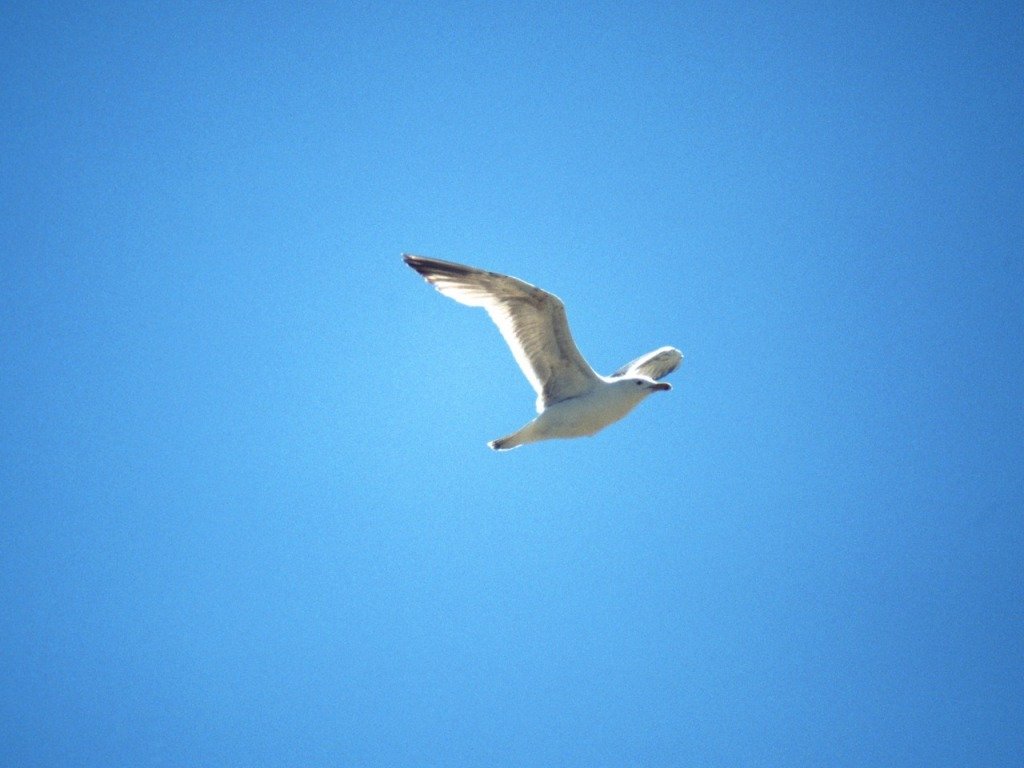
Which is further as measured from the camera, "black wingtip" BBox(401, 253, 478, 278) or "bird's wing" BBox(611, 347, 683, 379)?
"bird's wing" BBox(611, 347, 683, 379)

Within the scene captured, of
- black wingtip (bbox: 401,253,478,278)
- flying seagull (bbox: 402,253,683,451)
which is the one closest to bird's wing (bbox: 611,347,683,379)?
flying seagull (bbox: 402,253,683,451)

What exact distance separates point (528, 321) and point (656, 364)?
9.34ft

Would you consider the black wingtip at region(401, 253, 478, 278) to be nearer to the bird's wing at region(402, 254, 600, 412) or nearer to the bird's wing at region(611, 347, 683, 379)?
the bird's wing at region(402, 254, 600, 412)

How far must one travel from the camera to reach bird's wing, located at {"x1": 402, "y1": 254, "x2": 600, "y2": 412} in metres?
8.19

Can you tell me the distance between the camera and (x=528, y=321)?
8492 mm

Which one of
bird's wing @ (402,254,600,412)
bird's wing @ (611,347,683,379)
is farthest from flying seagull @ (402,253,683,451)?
bird's wing @ (611,347,683,379)

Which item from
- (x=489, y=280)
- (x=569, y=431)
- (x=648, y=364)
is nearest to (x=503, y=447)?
(x=569, y=431)

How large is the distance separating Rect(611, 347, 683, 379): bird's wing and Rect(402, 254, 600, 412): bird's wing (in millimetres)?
1780

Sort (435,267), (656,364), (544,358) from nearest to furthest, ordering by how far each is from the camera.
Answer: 1. (435,267)
2. (544,358)
3. (656,364)

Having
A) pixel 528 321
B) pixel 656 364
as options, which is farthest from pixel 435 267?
pixel 656 364

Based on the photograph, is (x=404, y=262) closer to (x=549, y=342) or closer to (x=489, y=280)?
(x=489, y=280)

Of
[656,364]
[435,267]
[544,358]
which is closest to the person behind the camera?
[435,267]

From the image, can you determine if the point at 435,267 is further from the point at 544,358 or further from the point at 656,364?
the point at 656,364

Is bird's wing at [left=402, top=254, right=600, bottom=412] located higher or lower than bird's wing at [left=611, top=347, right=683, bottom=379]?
lower
